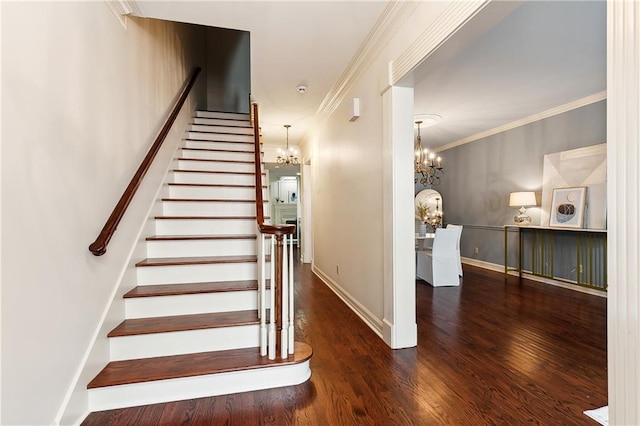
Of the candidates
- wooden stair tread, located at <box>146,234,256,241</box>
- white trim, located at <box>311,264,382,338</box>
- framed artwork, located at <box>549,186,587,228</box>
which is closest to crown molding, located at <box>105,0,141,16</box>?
wooden stair tread, located at <box>146,234,256,241</box>

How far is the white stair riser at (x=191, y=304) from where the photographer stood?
222 centimetres

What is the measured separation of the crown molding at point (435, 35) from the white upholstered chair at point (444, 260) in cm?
288

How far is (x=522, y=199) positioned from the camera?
501cm

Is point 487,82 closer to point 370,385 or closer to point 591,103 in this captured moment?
point 591,103

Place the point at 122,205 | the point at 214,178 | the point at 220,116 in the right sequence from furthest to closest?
the point at 220,116 → the point at 214,178 → the point at 122,205

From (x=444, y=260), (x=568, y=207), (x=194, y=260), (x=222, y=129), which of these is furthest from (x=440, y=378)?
(x=222, y=129)

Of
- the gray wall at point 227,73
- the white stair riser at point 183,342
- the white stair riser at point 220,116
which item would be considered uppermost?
the gray wall at point 227,73

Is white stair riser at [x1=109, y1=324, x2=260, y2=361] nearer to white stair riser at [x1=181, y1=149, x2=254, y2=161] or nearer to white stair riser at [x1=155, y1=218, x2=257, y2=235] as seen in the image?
white stair riser at [x1=155, y1=218, x2=257, y2=235]

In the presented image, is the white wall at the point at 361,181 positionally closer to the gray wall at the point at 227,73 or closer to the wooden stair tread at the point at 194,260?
the wooden stair tread at the point at 194,260

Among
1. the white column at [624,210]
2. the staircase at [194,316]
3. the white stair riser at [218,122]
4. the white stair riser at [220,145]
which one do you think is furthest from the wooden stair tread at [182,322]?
the white stair riser at [218,122]

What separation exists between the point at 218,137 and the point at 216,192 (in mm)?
1474

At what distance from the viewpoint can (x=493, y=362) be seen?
2.26 metres

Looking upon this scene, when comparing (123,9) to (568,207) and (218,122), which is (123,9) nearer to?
(218,122)

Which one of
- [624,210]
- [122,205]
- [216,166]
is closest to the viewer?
[624,210]
